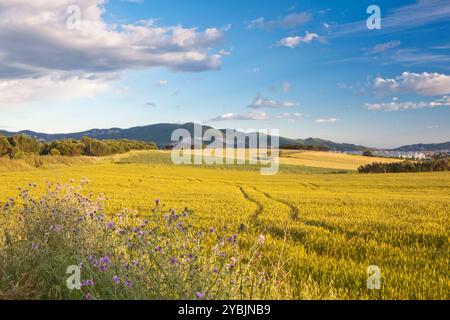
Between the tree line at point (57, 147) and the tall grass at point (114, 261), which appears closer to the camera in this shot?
the tall grass at point (114, 261)

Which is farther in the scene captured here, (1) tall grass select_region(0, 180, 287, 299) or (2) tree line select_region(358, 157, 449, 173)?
(2) tree line select_region(358, 157, 449, 173)

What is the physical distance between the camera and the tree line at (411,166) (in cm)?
6502

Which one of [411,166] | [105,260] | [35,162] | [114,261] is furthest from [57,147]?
[105,260]

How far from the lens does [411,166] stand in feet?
219

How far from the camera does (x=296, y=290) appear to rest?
5266 millimetres

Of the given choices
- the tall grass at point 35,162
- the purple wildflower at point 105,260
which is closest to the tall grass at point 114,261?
the purple wildflower at point 105,260

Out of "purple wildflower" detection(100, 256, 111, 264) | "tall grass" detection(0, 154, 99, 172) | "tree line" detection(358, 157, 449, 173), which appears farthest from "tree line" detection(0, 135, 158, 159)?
"purple wildflower" detection(100, 256, 111, 264)

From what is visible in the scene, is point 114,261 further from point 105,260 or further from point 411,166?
point 411,166

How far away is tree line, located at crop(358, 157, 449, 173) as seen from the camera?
2560 inches

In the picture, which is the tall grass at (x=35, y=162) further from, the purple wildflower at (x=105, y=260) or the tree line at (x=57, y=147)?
the purple wildflower at (x=105, y=260)

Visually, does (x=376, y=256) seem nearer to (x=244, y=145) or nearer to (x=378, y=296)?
(x=378, y=296)

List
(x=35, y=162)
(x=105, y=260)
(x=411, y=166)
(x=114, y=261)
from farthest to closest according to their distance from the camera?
1. (x=411, y=166)
2. (x=35, y=162)
3. (x=114, y=261)
4. (x=105, y=260)

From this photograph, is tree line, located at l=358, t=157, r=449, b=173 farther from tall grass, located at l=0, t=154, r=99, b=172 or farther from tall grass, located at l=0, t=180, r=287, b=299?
tall grass, located at l=0, t=180, r=287, b=299

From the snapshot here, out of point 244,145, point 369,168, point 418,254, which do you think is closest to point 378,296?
point 418,254
